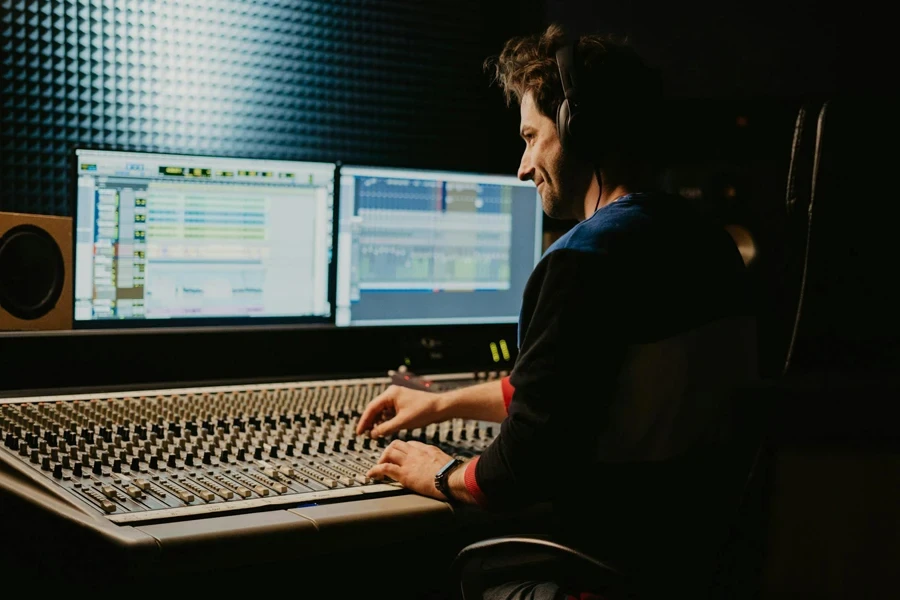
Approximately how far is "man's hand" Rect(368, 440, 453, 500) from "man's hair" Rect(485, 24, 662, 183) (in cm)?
51

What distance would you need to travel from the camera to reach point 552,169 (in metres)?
1.50

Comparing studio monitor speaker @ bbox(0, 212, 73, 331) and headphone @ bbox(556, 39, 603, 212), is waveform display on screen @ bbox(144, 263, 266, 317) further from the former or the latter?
headphone @ bbox(556, 39, 603, 212)

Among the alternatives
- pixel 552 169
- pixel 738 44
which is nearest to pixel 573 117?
pixel 552 169

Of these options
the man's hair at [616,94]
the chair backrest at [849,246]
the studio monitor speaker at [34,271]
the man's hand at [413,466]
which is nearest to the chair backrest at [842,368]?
the chair backrest at [849,246]

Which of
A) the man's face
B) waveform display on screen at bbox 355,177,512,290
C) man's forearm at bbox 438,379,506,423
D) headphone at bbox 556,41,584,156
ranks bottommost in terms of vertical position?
man's forearm at bbox 438,379,506,423

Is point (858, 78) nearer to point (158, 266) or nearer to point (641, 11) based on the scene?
point (641, 11)

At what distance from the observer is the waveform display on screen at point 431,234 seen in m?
2.12

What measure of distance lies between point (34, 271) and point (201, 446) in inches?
21.6

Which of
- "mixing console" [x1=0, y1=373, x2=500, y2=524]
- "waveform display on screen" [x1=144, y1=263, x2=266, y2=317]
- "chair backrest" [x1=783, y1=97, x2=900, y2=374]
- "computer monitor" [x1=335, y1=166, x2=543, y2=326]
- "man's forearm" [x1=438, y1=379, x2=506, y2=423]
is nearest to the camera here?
"mixing console" [x1=0, y1=373, x2=500, y2=524]

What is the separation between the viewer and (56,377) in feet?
5.78

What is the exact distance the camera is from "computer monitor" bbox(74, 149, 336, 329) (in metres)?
1.76

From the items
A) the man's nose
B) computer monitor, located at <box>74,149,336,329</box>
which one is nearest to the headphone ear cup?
the man's nose

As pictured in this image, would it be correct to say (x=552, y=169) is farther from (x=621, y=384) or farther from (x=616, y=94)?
(x=621, y=384)

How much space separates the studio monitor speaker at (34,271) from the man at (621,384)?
77cm
